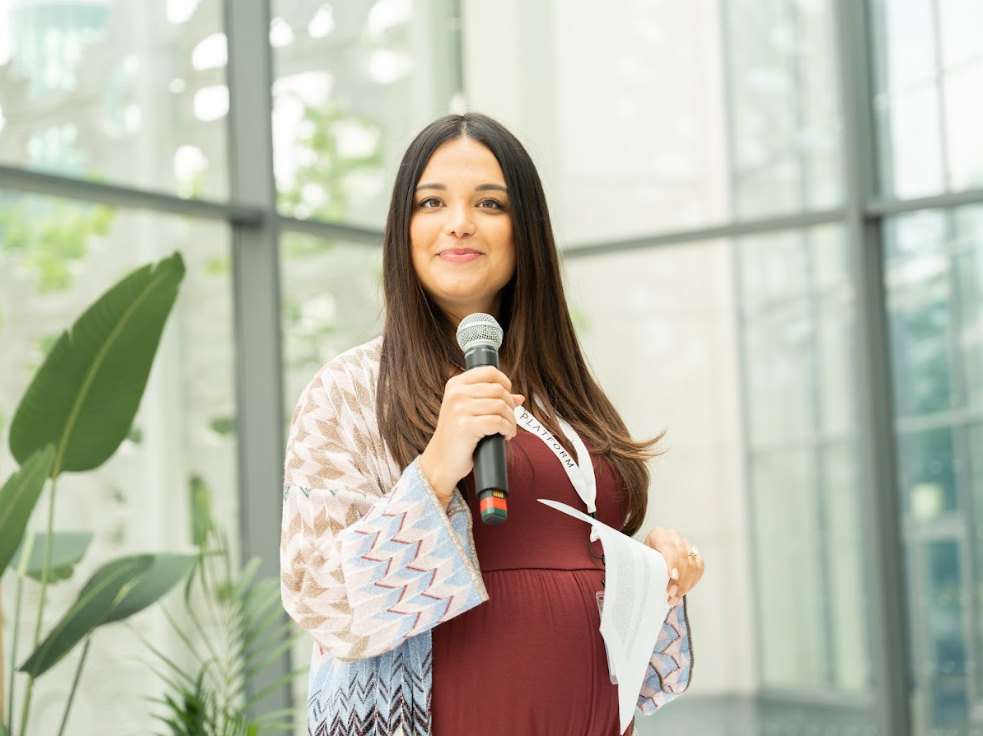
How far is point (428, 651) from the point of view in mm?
1410

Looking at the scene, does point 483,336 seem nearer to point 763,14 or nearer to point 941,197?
point 941,197

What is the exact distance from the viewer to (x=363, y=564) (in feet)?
4.28

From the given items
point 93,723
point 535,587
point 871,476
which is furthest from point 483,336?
point 871,476

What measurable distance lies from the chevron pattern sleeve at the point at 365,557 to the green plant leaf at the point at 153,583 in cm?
148

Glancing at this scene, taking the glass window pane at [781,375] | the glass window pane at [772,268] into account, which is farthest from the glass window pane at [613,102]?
the glass window pane at [781,375]

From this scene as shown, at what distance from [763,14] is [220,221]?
7.07 feet

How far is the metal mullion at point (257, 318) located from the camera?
13.5ft

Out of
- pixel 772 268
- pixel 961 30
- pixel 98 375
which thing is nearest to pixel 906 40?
pixel 961 30

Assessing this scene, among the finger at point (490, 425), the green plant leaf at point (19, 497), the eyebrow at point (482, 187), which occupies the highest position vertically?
the eyebrow at point (482, 187)

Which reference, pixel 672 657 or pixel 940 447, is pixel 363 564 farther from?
pixel 940 447

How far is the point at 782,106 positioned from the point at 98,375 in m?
2.92

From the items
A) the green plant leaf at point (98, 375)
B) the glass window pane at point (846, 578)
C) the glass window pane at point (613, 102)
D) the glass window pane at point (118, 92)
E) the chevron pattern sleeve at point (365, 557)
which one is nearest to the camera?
the chevron pattern sleeve at point (365, 557)

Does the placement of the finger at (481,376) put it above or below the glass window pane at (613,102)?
below

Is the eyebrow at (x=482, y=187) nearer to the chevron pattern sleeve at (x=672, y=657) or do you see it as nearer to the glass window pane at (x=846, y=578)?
the chevron pattern sleeve at (x=672, y=657)
